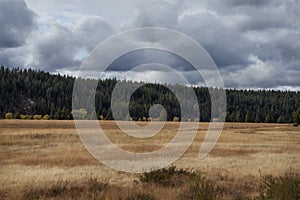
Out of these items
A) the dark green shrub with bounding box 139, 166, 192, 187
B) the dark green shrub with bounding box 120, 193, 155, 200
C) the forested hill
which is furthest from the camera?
the forested hill

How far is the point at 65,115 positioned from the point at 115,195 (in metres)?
123

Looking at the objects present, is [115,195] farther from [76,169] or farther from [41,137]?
[41,137]

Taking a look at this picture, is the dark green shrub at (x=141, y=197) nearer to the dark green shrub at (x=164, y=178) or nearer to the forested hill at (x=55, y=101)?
the dark green shrub at (x=164, y=178)

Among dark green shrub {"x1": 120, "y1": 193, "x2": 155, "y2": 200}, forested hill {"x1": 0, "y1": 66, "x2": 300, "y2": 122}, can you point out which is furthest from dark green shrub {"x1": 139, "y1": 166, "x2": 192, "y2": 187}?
forested hill {"x1": 0, "y1": 66, "x2": 300, "y2": 122}

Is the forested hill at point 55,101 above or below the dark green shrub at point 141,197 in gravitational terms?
above

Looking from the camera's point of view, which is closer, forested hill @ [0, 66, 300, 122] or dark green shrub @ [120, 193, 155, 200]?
dark green shrub @ [120, 193, 155, 200]

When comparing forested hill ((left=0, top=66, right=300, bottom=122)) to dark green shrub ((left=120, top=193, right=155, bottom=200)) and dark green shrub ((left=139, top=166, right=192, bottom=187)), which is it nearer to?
dark green shrub ((left=139, top=166, right=192, bottom=187))

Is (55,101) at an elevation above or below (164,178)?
above

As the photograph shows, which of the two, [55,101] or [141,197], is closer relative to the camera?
[141,197]

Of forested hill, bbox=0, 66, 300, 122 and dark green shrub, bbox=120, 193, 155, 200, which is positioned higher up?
forested hill, bbox=0, 66, 300, 122

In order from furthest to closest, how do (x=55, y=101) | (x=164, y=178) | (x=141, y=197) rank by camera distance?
(x=55, y=101), (x=164, y=178), (x=141, y=197)

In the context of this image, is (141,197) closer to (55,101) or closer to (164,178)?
(164,178)

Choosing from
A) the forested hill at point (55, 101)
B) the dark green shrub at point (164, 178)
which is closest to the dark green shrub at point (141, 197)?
the dark green shrub at point (164, 178)

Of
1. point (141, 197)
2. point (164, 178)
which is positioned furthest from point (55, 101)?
point (141, 197)
